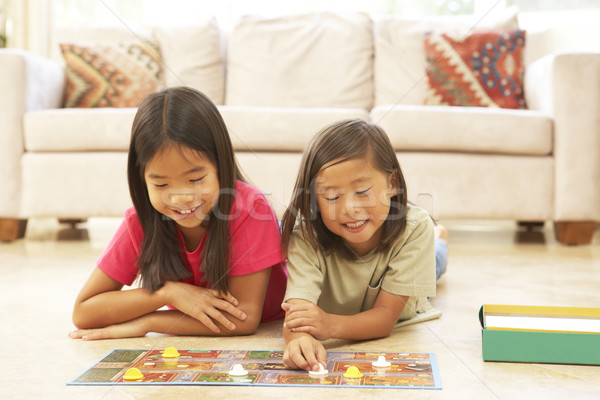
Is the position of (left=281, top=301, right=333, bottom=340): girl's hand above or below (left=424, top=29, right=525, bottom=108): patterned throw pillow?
below

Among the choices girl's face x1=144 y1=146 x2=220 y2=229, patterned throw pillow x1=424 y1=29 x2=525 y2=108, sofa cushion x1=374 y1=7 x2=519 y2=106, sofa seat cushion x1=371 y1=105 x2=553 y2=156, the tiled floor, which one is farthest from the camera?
sofa cushion x1=374 y1=7 x2=519 y2=106

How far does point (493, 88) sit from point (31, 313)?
2036 millimetres

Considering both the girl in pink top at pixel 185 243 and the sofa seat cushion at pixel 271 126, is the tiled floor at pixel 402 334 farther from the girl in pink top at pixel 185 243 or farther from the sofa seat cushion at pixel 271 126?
the sofa seat cushion at pixel 271 126

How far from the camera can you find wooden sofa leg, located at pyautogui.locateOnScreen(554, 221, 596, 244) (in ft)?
7.73

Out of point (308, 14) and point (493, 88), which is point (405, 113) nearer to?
point (493, 88)

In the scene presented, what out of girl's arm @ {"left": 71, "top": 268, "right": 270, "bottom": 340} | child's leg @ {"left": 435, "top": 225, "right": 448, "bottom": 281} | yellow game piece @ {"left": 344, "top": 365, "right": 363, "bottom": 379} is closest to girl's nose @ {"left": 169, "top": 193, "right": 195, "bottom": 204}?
girl's arm @ {"left": 71, "top": 268, "right": 270, "bottom": 340}

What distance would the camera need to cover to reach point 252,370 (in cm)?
95

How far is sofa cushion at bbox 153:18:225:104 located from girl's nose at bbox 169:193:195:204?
179 centimetres

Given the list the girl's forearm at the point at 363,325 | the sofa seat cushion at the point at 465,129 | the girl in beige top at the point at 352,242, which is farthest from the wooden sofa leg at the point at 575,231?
the girl's forearm at the point at 363,325

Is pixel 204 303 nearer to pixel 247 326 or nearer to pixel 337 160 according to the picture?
pixel 247 326

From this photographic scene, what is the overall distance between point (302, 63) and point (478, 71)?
0.76m

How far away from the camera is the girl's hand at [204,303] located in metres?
1.15

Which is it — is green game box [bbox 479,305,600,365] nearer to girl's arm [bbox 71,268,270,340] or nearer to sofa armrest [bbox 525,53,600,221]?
girl's arm [bbox 71,268,270,340]

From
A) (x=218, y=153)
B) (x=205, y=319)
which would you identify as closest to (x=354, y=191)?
(x=218, y=153)
